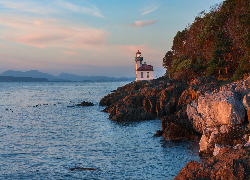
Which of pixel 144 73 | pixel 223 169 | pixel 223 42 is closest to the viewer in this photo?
pixel 223 169

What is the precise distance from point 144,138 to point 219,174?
16087 millimetres

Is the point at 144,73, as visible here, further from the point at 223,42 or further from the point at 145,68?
the point at 223,42

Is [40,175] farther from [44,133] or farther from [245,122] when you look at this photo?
[245,122]

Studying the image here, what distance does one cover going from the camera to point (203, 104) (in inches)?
808

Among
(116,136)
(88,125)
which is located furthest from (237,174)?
(88,125)

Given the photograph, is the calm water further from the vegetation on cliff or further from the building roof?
the building roof

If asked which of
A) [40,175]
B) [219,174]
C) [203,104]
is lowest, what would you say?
[40,175]

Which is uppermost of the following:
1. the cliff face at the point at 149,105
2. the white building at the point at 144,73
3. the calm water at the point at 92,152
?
the white building at the point at 144,73

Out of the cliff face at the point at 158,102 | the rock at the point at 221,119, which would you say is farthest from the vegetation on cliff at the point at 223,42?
the rock at the point at 221,119

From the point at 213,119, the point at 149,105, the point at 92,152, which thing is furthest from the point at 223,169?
the point at 149,105

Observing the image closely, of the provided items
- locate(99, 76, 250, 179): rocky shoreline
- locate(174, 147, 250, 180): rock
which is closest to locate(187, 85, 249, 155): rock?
locate(99, 76, 250, 179): rocky shoreline

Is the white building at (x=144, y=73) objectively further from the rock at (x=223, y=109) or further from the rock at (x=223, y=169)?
the rock at (x=223, y=169)

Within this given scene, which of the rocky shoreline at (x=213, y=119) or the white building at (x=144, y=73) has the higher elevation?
the white building at (x=144, y=73)

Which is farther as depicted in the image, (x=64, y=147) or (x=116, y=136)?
(x=116, y=136)
